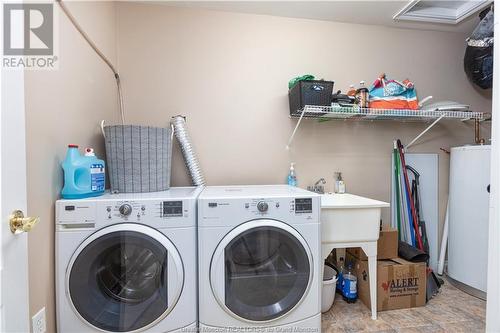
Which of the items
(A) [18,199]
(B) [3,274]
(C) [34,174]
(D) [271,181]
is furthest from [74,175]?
(D) [271,181]

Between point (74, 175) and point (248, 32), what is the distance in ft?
5.86

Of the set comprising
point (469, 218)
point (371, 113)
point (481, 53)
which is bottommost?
point (469, 218)

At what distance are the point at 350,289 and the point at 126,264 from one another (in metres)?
1.63

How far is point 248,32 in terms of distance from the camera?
2.16 meters

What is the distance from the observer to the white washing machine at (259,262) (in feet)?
4.43

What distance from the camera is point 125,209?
1.28m

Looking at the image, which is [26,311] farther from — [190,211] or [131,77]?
[131,77]

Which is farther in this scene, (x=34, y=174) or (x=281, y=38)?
(x=281, y=38)

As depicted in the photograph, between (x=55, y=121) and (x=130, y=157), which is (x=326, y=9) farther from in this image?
(x=55, y=121)

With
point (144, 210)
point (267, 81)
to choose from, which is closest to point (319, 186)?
point (267, 81)

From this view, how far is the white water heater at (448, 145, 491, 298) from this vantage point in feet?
6.21

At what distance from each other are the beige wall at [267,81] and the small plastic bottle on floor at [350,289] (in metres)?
0.80

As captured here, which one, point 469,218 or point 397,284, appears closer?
point 397,284

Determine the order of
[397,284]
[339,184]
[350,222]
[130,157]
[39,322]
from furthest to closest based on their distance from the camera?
[339,184] → [397,284] → [350,222] → [130,157] → [39,322]
